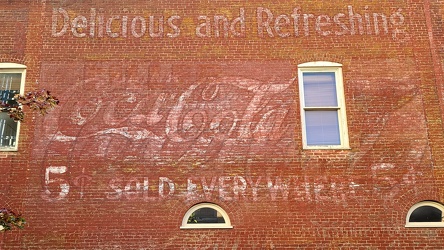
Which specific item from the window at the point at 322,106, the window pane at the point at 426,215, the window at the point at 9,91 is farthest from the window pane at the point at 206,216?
the window at the point at 9,91

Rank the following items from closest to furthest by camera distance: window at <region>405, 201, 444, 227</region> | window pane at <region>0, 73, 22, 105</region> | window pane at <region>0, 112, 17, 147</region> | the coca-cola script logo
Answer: window at <region>405, 201, 444, 227</region>
the coca-cola script logo
window pane at <region>0, 112, 17, 147</region>
window pane at <region>0, 73, 22, 105</region>

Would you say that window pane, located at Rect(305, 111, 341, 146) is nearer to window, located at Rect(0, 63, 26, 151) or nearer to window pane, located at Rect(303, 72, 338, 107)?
window pane, located at Rect(303, 72, 338, 107)

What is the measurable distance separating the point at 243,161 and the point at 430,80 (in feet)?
15.9

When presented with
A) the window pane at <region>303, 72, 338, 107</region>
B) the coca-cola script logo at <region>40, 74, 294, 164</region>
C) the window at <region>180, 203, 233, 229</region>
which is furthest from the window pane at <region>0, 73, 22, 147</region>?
the window pane at <region>303, 72, 338, 107</region>

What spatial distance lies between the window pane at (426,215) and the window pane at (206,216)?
13.6 ft

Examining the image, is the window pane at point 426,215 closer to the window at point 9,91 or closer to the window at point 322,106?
the window at point 322,106

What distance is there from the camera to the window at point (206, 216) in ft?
36.2

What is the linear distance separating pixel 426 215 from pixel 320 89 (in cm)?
363

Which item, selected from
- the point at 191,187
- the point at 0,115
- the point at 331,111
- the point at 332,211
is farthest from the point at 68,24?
the point at 332,211

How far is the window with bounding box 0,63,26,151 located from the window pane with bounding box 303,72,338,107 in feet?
21.8

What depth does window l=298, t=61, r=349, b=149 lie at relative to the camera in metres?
11.7

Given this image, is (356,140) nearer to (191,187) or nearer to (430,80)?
(430,80)

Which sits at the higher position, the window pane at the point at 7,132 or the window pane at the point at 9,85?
the window pane at the point at 9,85

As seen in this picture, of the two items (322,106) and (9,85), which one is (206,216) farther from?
A: (9,85)
